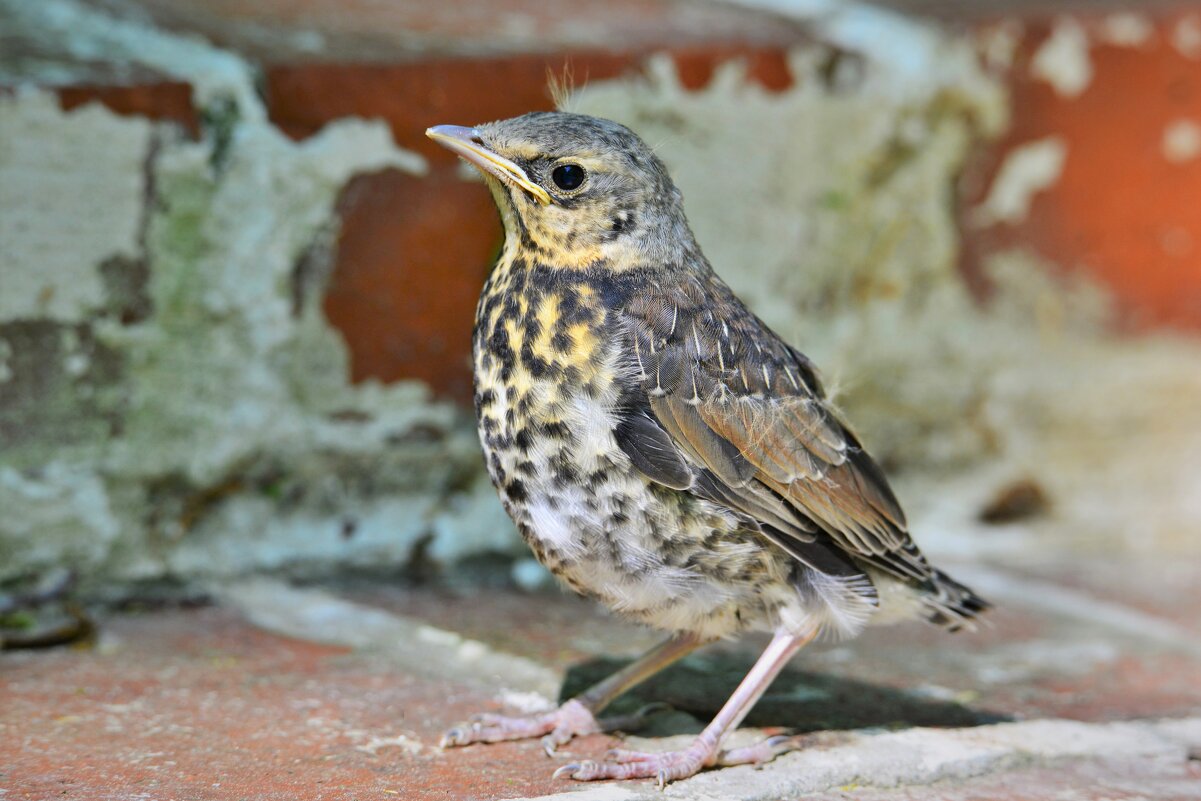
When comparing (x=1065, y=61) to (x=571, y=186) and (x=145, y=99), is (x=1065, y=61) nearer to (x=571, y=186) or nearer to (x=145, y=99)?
(x=571, y=186)

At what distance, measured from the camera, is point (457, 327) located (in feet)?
10.8

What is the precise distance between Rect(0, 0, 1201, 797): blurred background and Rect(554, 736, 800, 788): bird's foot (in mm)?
110

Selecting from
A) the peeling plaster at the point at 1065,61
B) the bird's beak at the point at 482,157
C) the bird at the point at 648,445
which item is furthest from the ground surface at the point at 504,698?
the peeling plaster at the point at 1065,61

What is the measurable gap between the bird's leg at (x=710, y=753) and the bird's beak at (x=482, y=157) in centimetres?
97

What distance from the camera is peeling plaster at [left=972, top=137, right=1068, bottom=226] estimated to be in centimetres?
407

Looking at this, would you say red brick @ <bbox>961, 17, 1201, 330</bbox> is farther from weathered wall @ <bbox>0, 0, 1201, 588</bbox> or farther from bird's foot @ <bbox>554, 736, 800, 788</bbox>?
bird's foot @ <bbox>554, 736, 800, 788</bbox>

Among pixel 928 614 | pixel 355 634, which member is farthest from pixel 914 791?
pixel 355 634

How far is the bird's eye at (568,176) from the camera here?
2.48m

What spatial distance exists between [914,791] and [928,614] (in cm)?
60

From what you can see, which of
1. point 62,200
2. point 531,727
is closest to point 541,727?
point 531,727

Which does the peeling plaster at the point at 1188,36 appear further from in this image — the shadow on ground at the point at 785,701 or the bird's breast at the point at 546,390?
the bird's breast at the point at 546,390

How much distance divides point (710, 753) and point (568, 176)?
3.59 ft

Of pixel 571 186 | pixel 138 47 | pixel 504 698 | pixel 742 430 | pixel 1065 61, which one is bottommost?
pixel 504 698

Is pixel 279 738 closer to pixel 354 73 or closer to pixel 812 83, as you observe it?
pixel 354 73
